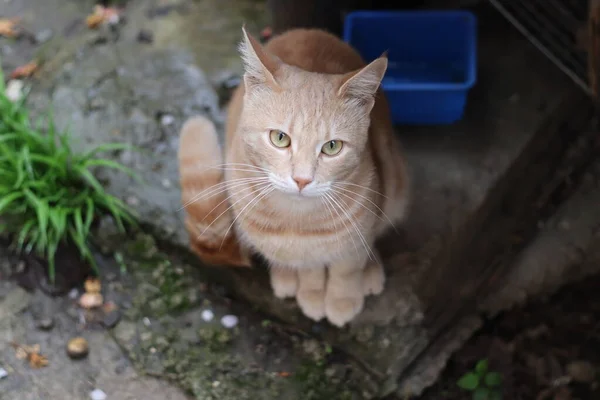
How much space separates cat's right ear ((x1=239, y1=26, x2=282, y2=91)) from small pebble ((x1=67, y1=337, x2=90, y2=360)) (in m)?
1.01

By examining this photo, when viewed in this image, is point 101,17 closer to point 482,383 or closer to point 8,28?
point 8,28

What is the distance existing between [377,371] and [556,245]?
0.88m

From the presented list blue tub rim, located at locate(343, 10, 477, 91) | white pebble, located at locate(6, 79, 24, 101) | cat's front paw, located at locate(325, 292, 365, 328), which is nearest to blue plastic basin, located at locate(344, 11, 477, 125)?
blue tub rim, located at locate(343, 10, 477, 91)

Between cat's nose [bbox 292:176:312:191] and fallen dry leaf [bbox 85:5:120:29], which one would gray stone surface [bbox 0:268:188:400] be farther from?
fallen dry leaf [bbox 85:5:120:29]

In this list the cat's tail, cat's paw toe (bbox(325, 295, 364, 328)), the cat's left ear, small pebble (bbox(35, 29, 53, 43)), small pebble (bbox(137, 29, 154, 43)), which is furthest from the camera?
small pebble (bbox(35, 29, 53, 43))

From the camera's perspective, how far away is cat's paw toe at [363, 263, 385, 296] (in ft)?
7.06

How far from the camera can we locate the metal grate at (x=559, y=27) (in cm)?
254

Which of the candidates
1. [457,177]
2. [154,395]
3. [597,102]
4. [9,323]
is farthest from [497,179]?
[9,323]

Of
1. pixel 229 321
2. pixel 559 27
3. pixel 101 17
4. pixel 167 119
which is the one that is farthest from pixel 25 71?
pixel 559 27

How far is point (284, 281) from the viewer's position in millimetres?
2146

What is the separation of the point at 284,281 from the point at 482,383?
2.49 ft

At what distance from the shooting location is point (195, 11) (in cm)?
288

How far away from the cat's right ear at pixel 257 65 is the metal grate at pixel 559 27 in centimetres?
120

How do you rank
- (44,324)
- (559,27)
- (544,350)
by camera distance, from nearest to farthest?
(44,324) → (544,350) → (559,27)
